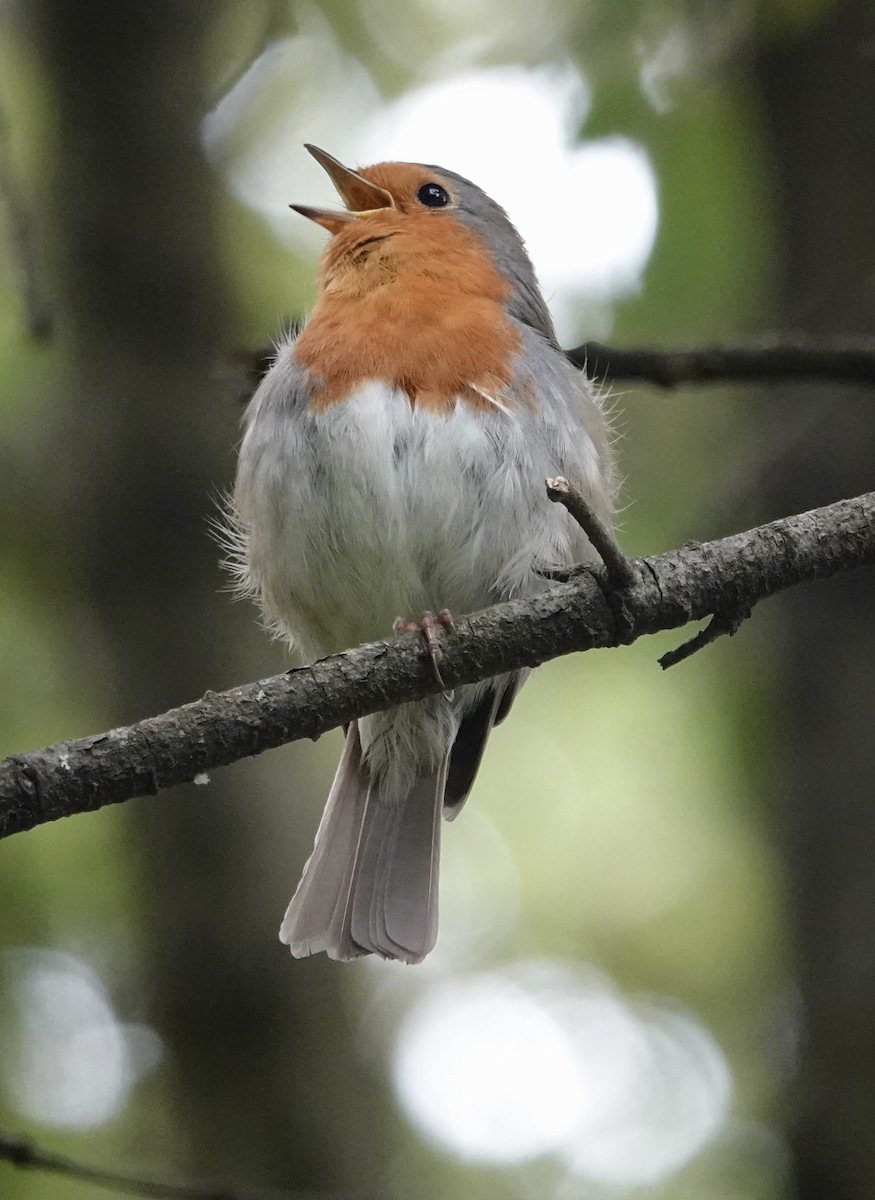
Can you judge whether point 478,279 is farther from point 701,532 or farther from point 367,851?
point 367,851

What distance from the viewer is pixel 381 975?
5918mm

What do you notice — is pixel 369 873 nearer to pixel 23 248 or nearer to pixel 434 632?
pixel 434 632

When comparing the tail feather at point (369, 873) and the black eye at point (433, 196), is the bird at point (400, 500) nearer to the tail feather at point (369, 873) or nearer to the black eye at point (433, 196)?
the tail feather at point (369, 873)

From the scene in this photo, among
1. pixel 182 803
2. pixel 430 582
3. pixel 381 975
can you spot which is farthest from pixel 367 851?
pixel 381 975

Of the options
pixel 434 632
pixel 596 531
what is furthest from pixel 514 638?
pixel 596 531

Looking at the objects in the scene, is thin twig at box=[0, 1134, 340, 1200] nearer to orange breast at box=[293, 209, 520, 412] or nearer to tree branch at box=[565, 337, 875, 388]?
orange breast at box=[293, 209, 520, 412]

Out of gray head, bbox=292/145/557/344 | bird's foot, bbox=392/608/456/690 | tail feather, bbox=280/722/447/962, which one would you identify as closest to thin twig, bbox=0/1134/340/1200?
tail feather, bbox=280/722/447/962

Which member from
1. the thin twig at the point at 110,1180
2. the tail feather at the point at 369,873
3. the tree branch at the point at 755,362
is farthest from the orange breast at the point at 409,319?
the thin twig at the point at 110,1180

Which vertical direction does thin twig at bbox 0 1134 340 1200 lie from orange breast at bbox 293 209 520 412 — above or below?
below

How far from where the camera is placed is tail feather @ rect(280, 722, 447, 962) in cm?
419

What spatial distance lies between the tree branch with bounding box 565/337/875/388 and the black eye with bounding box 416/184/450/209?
1157 mm

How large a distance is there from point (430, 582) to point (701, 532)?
4.31ft

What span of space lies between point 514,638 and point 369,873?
151 centimetres

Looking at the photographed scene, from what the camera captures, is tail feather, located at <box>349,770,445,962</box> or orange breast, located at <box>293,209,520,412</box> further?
tail feather, located at <box>349,770,445,962</box>
